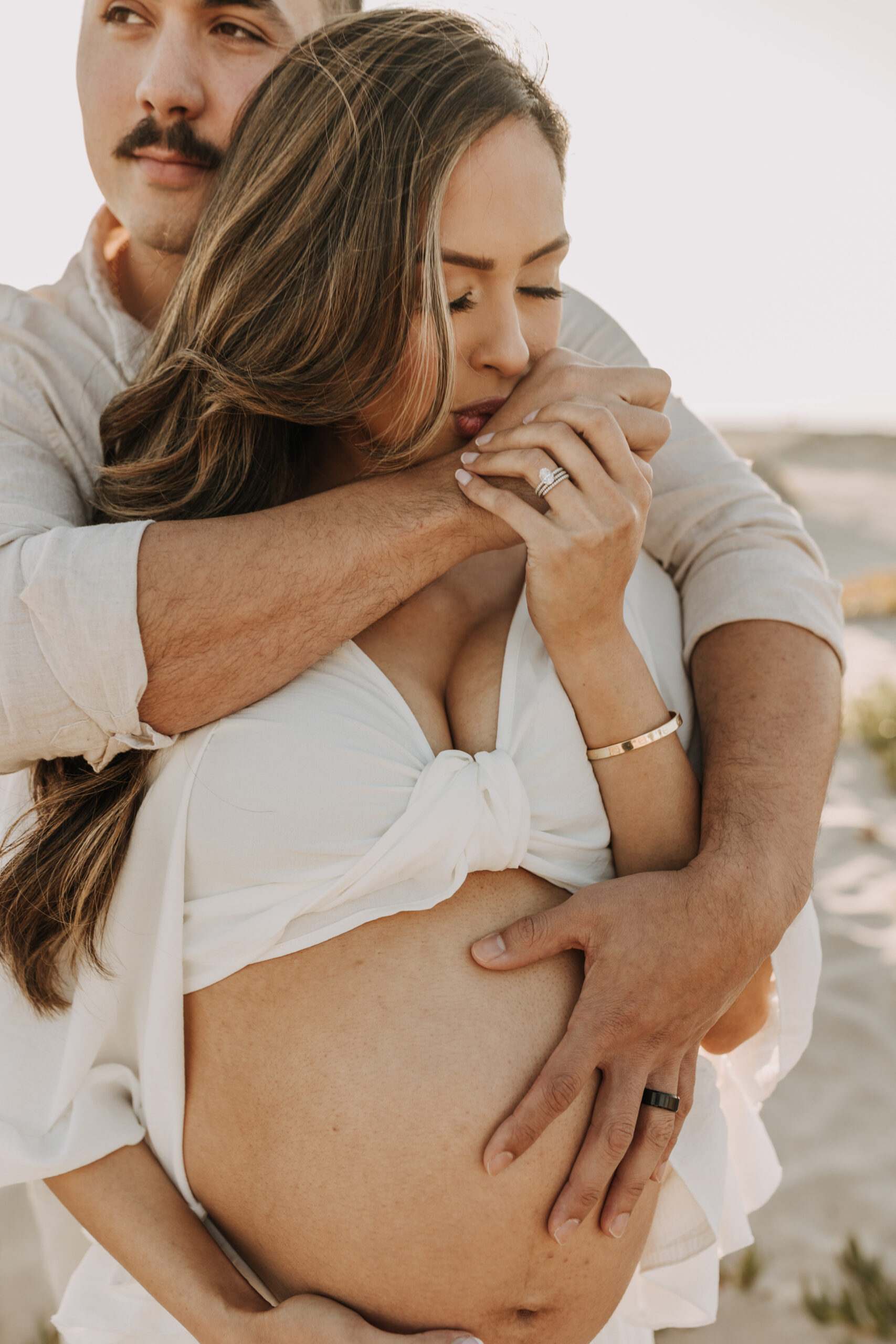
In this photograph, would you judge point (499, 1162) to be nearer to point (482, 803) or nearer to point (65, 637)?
point (482, 803)

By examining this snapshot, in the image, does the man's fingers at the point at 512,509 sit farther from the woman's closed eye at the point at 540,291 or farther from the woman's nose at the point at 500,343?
the woman's closed eye at the point at 540,291

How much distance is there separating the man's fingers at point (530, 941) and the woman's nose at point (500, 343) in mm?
911

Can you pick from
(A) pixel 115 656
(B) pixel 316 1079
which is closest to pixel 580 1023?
(B) pixel 316 1079

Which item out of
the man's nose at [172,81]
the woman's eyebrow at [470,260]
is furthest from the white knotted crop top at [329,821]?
the man's nose at [172,81]

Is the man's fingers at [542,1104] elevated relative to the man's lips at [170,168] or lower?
lower

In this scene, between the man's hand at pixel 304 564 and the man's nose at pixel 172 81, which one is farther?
the man's nose at pixel 172 81

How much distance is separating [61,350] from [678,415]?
51.1 inches

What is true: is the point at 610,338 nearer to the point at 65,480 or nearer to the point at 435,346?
the point at 435,346

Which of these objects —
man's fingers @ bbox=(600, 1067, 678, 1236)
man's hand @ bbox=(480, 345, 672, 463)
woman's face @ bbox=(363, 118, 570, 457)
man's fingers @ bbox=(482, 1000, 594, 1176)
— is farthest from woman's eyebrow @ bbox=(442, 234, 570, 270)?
man's fingers @ bbox=(600, 1067, 678, 1236)

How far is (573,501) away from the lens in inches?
62.8

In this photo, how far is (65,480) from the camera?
1811mm

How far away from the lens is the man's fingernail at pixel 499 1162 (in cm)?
152

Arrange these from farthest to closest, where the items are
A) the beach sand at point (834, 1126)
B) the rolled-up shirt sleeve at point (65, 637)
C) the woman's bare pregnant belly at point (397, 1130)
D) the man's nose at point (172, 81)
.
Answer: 1. the beach sand at point (834, 1126)
2. the man's nose at point (172, 81)
3. the woman's bare pregnant belly at point (397, 1130)
4. the rolled-up shirt sleeve at point (65, 637)

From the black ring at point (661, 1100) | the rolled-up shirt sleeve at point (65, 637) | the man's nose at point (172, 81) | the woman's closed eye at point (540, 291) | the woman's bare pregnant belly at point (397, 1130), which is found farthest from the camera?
the man's nose at point (172, 81)
